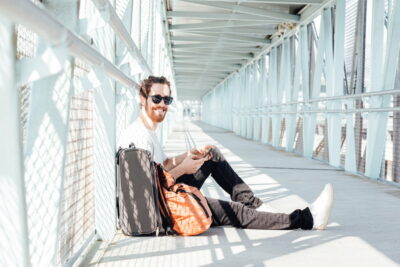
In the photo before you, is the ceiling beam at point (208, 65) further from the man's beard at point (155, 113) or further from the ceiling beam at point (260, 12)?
the man's beard at point (155, 113)

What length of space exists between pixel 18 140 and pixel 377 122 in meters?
5.74

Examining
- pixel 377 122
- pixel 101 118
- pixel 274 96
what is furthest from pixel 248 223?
pixel 274 96

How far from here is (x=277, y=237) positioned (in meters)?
3.11

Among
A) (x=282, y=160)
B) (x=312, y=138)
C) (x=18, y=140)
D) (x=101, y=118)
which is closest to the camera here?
(x=18, y=140)

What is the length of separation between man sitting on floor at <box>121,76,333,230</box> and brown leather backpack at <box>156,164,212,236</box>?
0.58 ft

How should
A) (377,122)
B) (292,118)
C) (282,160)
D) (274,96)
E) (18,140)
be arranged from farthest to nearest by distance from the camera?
(274,96), (292,118), (282,160), (377,122), (18,140)

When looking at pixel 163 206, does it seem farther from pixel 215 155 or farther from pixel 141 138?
pixel 215 155

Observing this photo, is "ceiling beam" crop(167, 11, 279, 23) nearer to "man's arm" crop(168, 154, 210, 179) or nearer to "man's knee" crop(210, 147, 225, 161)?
"man's knee" crop(210, 147, 225, 161)

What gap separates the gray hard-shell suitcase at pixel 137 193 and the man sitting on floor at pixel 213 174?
0.52 ft

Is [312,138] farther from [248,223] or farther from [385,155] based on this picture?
[248,223]

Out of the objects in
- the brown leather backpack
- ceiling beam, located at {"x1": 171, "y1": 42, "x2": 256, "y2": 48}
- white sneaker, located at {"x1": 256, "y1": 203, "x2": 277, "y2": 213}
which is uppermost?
ceiling beam, located at {"x1": 171, "y1": 42, "x2": 256, "y2": 48}

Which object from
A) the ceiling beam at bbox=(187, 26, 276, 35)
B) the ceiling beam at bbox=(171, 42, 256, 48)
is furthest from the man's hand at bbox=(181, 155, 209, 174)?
the ceiling beam at bbox=(171, 42, 256, 48)

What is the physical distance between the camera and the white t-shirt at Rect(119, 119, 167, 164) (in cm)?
299

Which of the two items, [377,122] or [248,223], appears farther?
[377,122]
